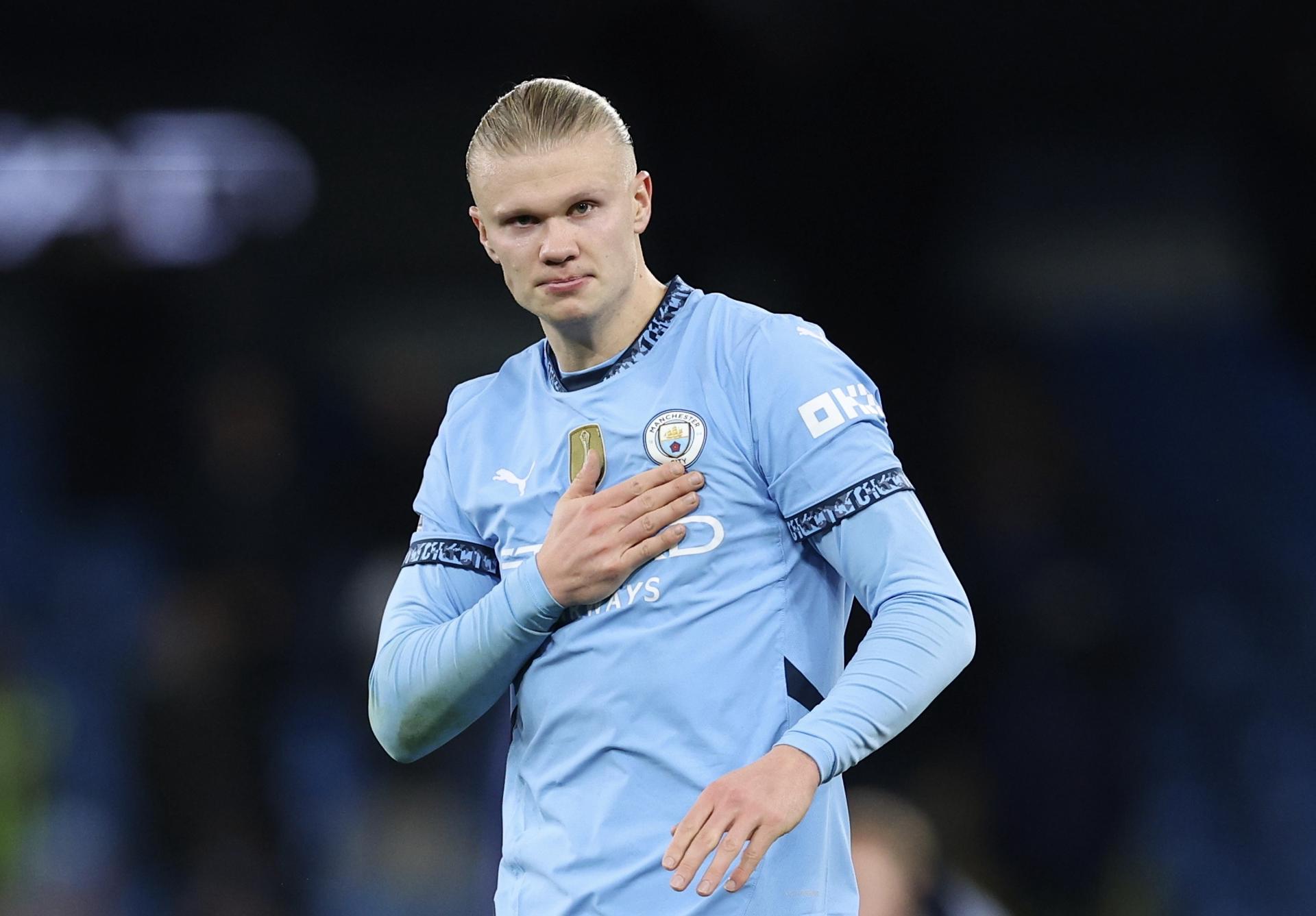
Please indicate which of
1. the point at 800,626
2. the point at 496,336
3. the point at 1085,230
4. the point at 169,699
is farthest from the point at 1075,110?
the point at 800,626

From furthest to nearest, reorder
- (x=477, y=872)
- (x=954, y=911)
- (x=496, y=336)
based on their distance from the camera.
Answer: (x=496, y=336) → (x=477, y=872) → (x=954, y=911)

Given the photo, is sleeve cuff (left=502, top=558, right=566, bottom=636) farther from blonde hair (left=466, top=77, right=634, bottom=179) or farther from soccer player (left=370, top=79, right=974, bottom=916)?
blonde hair (left=466, top=77, right=634, bottom=179)

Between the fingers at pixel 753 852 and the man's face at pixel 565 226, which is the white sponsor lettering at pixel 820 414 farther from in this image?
the fingers at pixel 753 852

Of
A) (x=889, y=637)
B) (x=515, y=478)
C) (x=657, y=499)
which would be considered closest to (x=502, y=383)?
(x=515, y=478)

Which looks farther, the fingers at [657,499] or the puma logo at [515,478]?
the puma logo at [515,478]

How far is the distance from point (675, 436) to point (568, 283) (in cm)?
25

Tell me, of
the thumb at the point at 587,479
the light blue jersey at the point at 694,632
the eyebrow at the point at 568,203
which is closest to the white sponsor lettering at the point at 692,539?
the light blue jersey at the point at 694,632

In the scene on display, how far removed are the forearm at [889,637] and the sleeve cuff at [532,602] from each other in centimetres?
34

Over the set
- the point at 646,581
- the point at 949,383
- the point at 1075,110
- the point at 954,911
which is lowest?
the point at 954,911

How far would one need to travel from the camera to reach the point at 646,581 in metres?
1.91

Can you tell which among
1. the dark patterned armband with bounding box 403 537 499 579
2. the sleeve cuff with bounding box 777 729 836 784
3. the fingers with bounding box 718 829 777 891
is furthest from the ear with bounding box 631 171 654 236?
the fingers with bounding box 718 829 777 891

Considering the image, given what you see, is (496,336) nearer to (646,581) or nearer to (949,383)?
(949,383)

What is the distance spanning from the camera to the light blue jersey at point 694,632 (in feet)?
5.99

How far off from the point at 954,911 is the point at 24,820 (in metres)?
3.26
